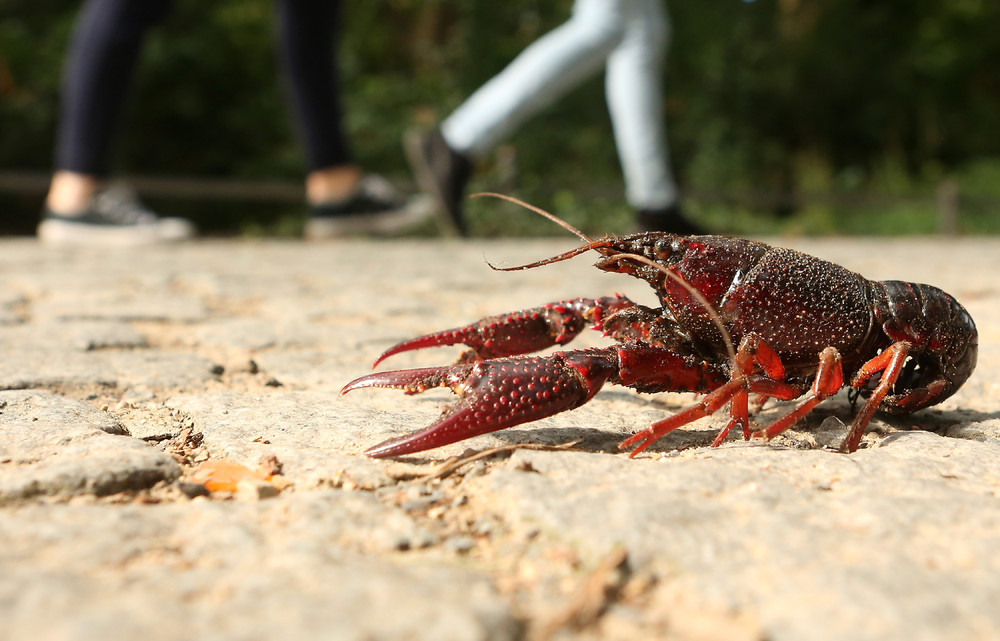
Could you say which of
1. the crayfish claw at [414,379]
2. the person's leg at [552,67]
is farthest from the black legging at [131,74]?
the crayfish claw at [414,379]

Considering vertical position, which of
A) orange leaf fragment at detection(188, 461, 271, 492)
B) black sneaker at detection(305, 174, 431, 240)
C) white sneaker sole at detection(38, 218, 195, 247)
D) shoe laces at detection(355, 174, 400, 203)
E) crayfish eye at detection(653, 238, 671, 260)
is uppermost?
crayfish eye at detection(653, 238, 671, 260)

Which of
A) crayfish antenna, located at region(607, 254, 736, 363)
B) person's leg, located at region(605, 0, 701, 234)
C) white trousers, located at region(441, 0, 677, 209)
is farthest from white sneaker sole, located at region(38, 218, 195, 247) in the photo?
crayfish antenna, located at region(607, 254, 736, 363)

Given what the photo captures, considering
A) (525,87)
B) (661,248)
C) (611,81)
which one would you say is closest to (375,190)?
(525,87)

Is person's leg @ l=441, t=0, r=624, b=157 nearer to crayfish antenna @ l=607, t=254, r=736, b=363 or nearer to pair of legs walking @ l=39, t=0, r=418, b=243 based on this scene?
pair of legs walking @ l=39, t=0, r=418, b=243

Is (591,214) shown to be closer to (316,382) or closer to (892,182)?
(892,182)

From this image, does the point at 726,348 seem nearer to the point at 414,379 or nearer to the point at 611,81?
Result: the point at 414,379

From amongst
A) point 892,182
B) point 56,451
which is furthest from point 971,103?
point 56,451

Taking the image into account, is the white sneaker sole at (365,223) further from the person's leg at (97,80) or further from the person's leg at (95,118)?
the person's leg at (97,80)
